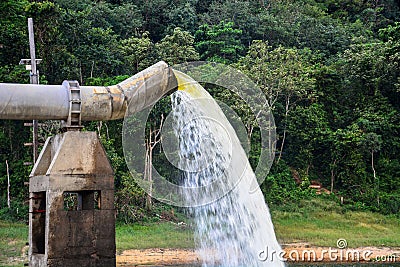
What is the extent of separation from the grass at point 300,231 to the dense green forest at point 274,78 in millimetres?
849

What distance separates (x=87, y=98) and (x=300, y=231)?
18.0m

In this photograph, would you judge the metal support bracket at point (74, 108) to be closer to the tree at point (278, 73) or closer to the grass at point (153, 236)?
the grass at point (153, 236)

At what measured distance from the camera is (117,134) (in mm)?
26609

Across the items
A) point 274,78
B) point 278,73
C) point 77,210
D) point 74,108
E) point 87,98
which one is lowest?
point 77,210

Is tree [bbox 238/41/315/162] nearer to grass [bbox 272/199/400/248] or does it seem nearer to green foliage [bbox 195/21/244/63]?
green foliage [bbox 195/21/244/63]

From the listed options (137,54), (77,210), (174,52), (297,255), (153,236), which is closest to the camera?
(77,210)

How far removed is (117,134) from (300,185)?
818cm

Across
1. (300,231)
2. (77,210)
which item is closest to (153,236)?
(300,231)

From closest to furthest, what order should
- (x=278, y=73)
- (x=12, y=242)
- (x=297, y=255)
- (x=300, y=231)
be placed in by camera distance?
(x=12, y=242)
(x=297, y=255)
(x=300, y=231)
(x=278, y=73)

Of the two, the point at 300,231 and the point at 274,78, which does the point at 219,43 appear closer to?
the point at 274,78

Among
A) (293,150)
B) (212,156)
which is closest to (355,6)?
(293,150)

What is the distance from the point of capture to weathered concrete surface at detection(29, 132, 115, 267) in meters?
7.60

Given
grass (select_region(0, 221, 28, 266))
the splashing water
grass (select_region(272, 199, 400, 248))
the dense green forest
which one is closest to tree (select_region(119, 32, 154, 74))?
the dense green forest

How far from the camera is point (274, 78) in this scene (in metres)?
28.1
